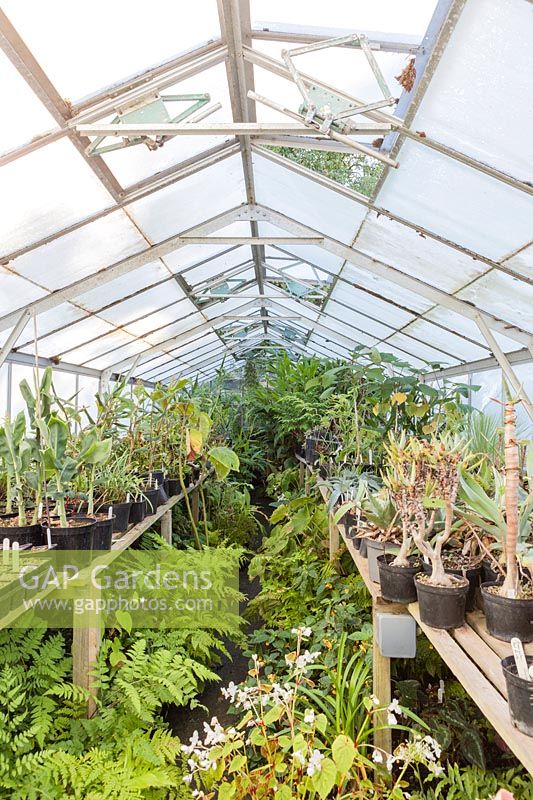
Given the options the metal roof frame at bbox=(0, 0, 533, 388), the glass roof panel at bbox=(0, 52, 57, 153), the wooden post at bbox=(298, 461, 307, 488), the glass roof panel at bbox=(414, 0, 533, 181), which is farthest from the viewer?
the wooden post at bbox=(298, 461, 307, 488)

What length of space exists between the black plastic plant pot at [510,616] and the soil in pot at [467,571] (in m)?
0.27

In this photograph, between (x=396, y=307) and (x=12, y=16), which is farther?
(x=396, y=307)

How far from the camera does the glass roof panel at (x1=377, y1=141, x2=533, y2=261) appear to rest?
2.80 m

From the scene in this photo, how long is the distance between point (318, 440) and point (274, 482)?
109 inches

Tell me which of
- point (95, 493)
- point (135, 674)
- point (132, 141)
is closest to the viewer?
point (135, 674)

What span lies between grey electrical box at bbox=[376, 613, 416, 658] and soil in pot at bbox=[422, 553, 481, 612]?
8.9 inches

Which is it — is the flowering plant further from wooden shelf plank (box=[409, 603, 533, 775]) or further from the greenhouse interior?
wooden shelf plank (box=[409, 603, 533, 775])

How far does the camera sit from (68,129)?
8.95 feet

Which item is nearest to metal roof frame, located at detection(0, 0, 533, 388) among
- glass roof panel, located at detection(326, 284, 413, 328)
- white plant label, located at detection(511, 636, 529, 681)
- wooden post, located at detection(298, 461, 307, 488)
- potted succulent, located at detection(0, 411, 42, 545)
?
glass roof panel, located at detection(326, 284, 413, 328)

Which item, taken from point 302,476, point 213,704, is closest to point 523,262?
point 213,704

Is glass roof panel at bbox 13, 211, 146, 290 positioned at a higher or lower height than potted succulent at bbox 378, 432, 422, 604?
higher

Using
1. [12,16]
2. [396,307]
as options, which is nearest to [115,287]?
[396,307]

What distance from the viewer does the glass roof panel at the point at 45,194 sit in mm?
2852

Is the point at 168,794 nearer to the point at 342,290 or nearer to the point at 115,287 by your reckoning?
the point at 115,287
